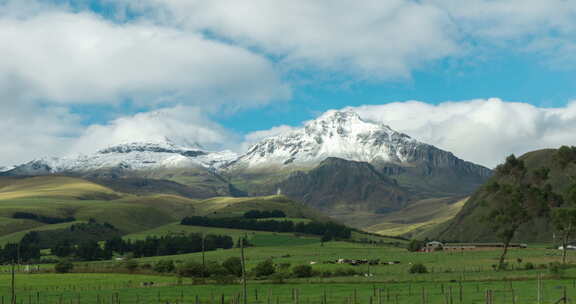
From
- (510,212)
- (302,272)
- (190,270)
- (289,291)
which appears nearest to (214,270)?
(190,270)

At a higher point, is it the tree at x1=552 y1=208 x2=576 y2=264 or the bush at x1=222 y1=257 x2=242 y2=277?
the tree at x1=552 y1=208 x2=576 y2=264

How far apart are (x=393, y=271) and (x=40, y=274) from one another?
324 feet

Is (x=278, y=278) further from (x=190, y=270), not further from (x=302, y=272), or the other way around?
(x=190, y=270)

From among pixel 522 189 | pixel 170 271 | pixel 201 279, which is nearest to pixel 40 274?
pixel 170 271

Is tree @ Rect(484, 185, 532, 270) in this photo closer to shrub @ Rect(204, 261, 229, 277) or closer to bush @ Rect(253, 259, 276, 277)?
bush @ Rect(253, 259, 276, 277)

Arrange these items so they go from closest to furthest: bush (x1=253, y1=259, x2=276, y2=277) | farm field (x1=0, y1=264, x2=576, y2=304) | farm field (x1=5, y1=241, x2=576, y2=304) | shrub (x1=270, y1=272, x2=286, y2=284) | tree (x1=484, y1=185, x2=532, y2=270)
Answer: farm field (x1=0, y1=264, x2=576, y2=304) < farm field (x1=5, y1=241, x2=576, y2=304) < shrub (x1=270, y1=272, x2=286, y2=284) < bush (x1=253, y1=259, x2=276, y2=277) < tree (x1=484, y1=185, x2=532, y2=270)

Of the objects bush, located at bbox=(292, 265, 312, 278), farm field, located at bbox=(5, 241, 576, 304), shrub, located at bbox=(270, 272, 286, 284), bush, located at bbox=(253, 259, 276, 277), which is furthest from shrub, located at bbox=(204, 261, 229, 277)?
bush, located at bbox=(292, 265, 312, 278)

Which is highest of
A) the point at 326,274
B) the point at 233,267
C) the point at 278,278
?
the point at 233,267

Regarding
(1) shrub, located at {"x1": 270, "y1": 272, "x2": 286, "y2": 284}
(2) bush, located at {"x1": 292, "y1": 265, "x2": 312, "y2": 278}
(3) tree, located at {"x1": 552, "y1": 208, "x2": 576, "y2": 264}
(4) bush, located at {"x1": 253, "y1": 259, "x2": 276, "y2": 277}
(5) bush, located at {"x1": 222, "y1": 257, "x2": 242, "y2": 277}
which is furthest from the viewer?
(5) bush, located at {"x1": 222, "y1": 257, "x2": 242, "y2": 277}

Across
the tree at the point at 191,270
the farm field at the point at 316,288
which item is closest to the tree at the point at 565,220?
the farm field at the point at 316,288

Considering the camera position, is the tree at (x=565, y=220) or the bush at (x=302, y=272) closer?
the tree at (x=565, y=220)

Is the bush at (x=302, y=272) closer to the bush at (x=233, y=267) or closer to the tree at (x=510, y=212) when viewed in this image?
the bush at (x=233, y=267)

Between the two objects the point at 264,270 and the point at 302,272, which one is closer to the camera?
the point at 264,270

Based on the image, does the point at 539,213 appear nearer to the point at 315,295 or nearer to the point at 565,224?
the point at 565,224
